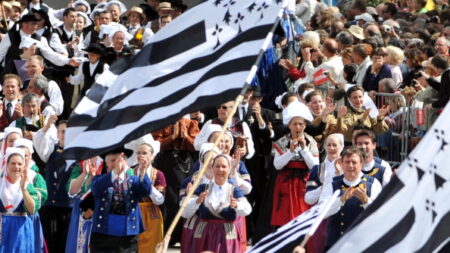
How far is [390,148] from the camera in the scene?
15.2m

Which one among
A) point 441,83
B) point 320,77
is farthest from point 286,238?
point 320,77

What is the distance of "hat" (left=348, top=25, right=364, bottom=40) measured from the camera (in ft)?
60.7

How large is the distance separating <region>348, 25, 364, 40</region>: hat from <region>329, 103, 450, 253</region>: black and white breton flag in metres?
11.4

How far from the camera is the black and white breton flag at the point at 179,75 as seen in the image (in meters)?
A: 8.13

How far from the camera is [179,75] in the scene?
8.34 meters

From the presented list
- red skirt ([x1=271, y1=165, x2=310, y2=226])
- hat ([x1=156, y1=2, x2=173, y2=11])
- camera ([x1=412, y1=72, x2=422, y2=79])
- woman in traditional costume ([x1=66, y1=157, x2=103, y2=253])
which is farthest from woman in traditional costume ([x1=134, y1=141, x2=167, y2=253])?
hat ([x1=156, y1=2, x2=173, y2=11])

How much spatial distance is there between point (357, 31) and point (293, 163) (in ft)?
15.1

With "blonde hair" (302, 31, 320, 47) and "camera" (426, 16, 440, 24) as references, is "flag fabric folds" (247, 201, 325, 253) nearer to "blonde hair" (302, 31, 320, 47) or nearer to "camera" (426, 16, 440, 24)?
"blonde hair" (302, 31, 320, 47)

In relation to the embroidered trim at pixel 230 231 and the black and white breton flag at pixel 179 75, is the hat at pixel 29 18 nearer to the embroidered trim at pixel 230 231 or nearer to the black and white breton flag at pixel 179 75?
the embroidered trim at pixel 230 231

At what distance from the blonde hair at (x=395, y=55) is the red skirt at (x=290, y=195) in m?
2.42

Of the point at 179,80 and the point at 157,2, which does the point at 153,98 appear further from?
the point at 157,2

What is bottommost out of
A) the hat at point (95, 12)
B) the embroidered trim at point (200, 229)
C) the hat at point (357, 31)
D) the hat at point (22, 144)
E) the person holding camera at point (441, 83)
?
the embroidered trim at point (200, 229)

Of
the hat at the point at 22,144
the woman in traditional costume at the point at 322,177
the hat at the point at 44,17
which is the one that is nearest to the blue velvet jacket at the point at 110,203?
the hat at the point at 22,144

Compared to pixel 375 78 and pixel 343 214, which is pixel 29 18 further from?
pixel 343 214
